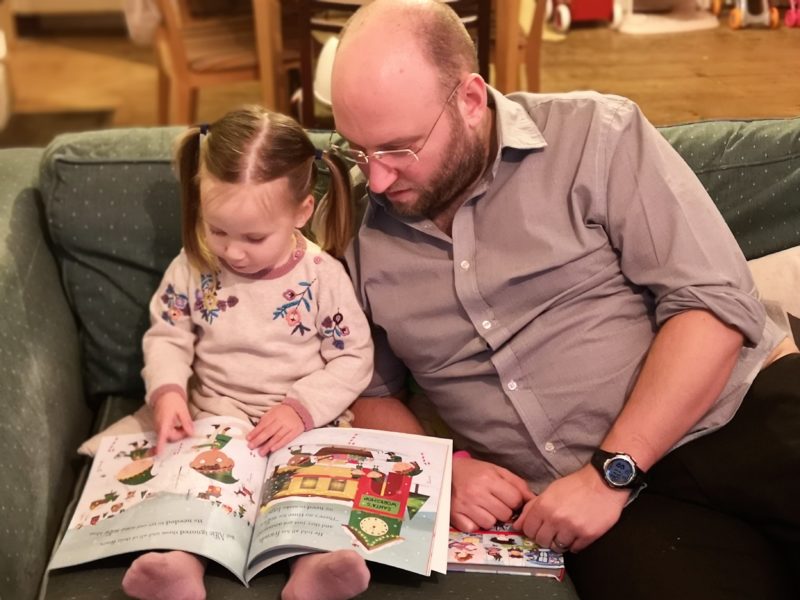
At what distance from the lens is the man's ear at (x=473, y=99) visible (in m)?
1.46

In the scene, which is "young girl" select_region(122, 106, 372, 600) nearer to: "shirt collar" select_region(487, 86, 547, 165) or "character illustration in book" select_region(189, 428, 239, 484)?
"character illustration in book" select_region(189, 428, 239, 484)

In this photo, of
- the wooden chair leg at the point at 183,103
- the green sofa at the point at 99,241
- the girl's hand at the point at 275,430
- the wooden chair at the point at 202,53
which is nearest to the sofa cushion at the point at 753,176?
the green sofa at the point at 99,241

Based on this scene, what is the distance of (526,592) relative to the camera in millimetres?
1327

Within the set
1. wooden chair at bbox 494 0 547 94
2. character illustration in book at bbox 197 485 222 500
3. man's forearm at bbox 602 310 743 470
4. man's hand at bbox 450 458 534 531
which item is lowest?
man's hand at bbox 450 458 534 531

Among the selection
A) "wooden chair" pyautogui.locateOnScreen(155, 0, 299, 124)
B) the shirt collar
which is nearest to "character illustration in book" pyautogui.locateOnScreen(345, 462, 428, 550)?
the shirt collar

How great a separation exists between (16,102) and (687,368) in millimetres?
4166

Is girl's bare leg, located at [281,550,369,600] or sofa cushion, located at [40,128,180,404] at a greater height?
sofa cushion, located at [40,128,180,404]

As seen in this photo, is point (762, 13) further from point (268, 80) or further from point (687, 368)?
point (268, 80)

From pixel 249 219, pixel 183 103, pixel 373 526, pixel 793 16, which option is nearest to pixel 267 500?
pixel 373 526

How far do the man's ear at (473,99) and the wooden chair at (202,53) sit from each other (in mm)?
1940

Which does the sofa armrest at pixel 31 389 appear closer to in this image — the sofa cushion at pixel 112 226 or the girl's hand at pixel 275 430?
the sofa cushion at pixel 112 226

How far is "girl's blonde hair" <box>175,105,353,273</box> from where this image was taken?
1.41 metres

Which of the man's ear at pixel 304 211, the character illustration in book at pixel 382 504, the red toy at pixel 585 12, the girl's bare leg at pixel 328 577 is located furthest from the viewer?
the red toy at pixel 585 12

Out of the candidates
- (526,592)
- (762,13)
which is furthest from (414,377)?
(762,13)
